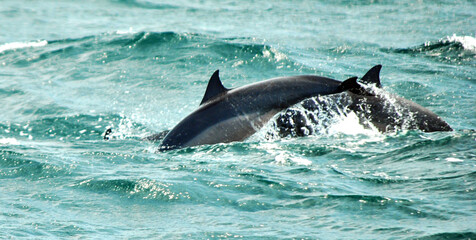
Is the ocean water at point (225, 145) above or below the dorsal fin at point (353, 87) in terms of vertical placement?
below

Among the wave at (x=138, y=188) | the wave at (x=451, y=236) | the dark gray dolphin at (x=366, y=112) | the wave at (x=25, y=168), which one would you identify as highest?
the dark gray dolphin at (x=366, y=112)

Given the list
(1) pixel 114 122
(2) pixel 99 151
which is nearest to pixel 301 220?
(2) pixel 99 151

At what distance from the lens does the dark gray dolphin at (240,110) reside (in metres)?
9.61

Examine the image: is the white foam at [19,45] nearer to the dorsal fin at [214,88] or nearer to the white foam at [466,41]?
the dorsal fin at [214,88]

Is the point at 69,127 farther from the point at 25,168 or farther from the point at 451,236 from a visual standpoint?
the point at 451,236

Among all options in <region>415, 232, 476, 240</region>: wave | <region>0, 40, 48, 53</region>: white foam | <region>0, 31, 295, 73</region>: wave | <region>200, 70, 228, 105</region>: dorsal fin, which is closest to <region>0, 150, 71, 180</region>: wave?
<region>200, 70, 228, 105</region>: dorsal fin

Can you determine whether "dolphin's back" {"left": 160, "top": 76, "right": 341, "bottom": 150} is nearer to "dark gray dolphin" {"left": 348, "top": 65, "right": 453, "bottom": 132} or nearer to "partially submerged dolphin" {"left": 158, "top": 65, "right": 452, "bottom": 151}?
"partially submerged dolphin" {"left": 158, "top": 65, "right": 452, "bottom": 151}

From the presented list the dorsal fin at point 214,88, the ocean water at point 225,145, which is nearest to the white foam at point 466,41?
the ocean water at point 225,145

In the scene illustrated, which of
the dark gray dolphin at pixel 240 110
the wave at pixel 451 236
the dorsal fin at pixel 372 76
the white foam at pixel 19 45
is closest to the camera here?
the wave at pixel 451 236

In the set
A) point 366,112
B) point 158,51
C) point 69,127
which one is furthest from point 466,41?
point 69,127

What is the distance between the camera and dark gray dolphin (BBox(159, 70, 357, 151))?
9609 millimetres

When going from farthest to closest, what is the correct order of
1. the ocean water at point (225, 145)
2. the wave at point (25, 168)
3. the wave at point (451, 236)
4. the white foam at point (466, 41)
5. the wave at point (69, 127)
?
the white foam at point (466, 41) < the wave at point (69, 127) < the wave at point (25, 168) < the ocean water at point (225, 145) < the wave at point (451, 236)

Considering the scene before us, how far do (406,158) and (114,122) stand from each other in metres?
6.77

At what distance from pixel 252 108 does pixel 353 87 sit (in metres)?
1.58
